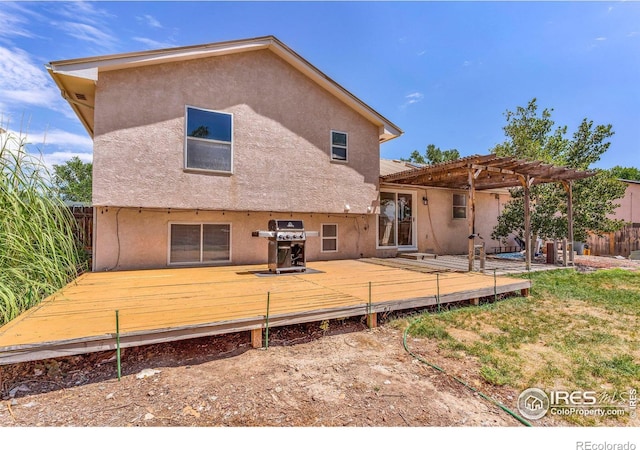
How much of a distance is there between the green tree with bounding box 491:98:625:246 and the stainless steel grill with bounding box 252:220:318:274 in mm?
8817

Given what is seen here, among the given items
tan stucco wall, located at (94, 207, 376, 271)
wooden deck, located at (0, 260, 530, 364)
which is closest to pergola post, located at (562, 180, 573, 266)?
wooden deck, located at (0, 260, 530, 364)

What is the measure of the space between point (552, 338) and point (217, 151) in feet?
24.5

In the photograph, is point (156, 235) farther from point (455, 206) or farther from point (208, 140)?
point (455, 206)

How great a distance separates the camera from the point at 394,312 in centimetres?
502

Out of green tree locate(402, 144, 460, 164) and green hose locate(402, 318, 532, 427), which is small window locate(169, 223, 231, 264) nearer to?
green hose locate(402, 318, 532, 427)

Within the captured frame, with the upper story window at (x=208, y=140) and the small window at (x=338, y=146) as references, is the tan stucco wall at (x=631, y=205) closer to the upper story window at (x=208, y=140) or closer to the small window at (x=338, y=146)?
the small window at (x=338, y=146)

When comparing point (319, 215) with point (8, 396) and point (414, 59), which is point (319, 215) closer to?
point (8, 396)

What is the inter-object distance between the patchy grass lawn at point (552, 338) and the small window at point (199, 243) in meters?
5.40

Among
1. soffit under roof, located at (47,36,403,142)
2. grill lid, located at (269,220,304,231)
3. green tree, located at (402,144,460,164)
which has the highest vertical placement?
green tree, located at (402,144,460,164)

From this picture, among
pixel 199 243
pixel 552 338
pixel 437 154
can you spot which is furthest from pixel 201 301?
pixel 437 154

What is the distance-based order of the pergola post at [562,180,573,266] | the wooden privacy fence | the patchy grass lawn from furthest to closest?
the wooden privacy fence, the pergola post at [562,180,573,266], the patchy grass lawn

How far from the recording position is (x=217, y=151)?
7.41 meters

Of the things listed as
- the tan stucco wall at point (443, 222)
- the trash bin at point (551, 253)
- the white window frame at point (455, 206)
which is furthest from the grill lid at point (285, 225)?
the trash bin at point (551, 253)

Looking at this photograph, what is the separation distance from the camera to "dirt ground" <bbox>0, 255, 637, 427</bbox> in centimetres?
236
